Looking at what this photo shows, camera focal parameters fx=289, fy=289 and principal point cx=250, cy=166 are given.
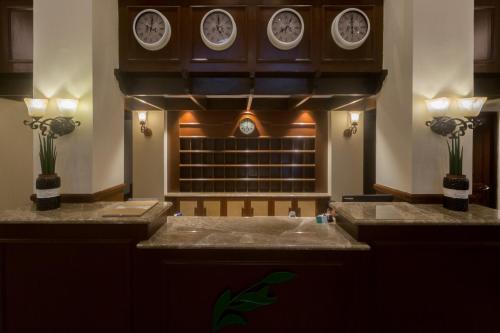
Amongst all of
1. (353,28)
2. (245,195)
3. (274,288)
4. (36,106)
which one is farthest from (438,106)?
(245,195)

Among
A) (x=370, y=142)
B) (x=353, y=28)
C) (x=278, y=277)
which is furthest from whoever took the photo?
(x=370, y=142)

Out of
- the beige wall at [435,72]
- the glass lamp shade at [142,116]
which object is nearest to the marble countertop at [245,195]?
the glass lamp shade at [142,116]

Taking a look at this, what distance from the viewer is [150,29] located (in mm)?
2982

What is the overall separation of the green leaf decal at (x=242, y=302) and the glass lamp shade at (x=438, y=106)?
1.89m

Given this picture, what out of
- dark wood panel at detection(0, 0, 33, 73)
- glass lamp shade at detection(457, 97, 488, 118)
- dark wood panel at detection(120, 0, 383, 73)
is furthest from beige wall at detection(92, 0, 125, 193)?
glass lamp shade at detection(457, 97, 488, 118)

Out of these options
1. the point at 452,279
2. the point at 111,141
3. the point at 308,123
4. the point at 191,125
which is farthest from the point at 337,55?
the point at 191,125

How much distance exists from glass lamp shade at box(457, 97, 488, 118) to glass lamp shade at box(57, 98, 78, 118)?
334 centimetres

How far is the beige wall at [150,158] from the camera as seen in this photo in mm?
5891

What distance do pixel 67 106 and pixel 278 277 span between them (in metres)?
2.26

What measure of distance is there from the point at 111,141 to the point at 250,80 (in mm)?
1614

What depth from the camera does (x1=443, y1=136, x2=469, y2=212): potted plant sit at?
230cm

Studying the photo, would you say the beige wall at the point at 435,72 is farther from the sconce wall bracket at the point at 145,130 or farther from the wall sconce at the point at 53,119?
the sconce wall bracket at the point at 145,130

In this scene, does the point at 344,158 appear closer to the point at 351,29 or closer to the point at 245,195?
the point at 245,195

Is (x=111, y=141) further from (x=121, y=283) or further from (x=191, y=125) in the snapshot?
(x=191, y=125)
